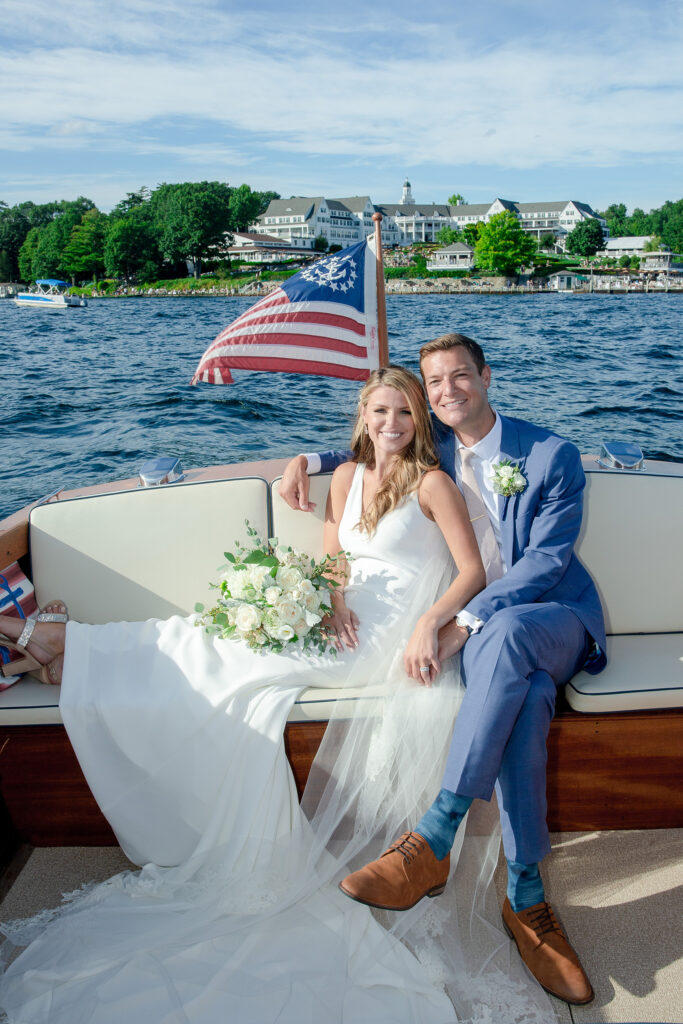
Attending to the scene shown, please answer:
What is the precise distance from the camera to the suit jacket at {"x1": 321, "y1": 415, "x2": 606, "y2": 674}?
1.99 metres

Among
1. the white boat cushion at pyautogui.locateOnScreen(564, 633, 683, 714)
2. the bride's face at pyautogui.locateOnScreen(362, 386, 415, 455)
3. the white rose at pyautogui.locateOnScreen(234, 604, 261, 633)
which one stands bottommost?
the white boat cushion at pyautogui.locateOnScreen(564, 633, 683, 714)

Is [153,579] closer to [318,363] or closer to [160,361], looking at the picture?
[318,363]

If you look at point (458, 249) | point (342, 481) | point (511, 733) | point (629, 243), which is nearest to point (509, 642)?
point (511, 733)

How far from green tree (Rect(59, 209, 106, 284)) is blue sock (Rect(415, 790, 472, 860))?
6670 centimetres

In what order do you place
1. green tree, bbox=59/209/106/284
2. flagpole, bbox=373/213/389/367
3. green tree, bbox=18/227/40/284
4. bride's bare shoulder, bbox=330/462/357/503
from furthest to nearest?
green tree, bbox=18/227/40/284
green tree, bbox=59/209/106/284
flagpole, bbox=373/213/389/367
bride's bare shoulder, bbox=330/462/357/503

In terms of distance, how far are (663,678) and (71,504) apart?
73.5 inches

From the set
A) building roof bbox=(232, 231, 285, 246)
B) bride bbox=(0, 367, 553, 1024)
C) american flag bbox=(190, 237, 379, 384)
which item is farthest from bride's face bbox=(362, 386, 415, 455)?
building roof bbox=(232, 231, 285, 246)

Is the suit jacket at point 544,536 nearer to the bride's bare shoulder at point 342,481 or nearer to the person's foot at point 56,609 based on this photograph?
the bride's bare shoulder at point 342,481

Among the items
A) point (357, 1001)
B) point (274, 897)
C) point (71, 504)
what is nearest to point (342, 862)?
point (274, 897)

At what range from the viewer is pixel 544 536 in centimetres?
206

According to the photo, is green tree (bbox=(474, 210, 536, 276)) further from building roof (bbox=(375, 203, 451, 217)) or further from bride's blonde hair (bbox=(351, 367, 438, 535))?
bride's blonde hair (bbox=(351, 367, 438, 535))

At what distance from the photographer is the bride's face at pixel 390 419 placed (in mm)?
2219

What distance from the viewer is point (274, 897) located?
1.77 metres

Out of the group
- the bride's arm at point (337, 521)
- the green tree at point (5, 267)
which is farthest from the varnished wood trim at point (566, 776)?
the green tree at point (5, 267)
